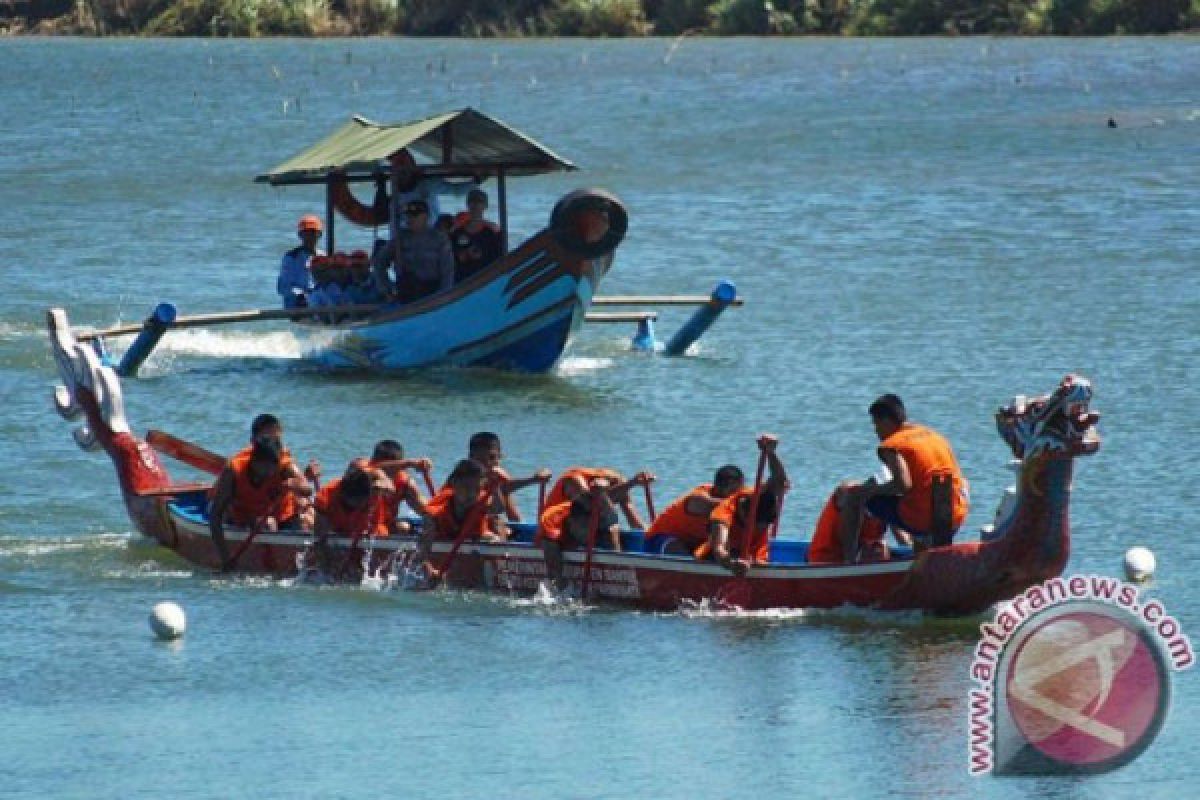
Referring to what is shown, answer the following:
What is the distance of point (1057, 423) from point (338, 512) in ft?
16.5

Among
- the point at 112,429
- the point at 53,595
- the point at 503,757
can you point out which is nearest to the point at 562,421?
the point at 112,429

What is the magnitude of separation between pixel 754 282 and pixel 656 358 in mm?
5520

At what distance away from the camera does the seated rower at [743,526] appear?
1767 centimetres

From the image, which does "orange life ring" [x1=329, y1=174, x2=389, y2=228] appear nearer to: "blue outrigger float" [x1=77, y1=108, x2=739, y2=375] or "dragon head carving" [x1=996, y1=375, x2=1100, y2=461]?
"blue outrigger float" [x1=77, y1=108, x2=739, y2=375]

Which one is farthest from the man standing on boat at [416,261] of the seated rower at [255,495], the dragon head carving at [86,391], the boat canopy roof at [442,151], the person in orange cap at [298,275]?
the seated rower at [255,495]

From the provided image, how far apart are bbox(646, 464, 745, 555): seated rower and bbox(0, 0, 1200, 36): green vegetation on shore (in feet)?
171

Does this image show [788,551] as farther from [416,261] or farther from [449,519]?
[416,261]

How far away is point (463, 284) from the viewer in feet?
89.0

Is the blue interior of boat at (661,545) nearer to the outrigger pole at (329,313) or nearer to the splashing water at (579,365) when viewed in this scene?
the outrigger pole at (329,313)

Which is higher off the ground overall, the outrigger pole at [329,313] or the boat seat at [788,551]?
the boat seat at [788,551]

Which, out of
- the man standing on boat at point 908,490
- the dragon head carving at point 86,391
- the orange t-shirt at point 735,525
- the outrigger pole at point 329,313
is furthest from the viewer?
the outrigger pole at point 329,313

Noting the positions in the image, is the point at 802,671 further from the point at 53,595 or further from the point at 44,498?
the point at 44,498

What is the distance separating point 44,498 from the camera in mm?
22938

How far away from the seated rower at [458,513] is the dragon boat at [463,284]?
7.42m
